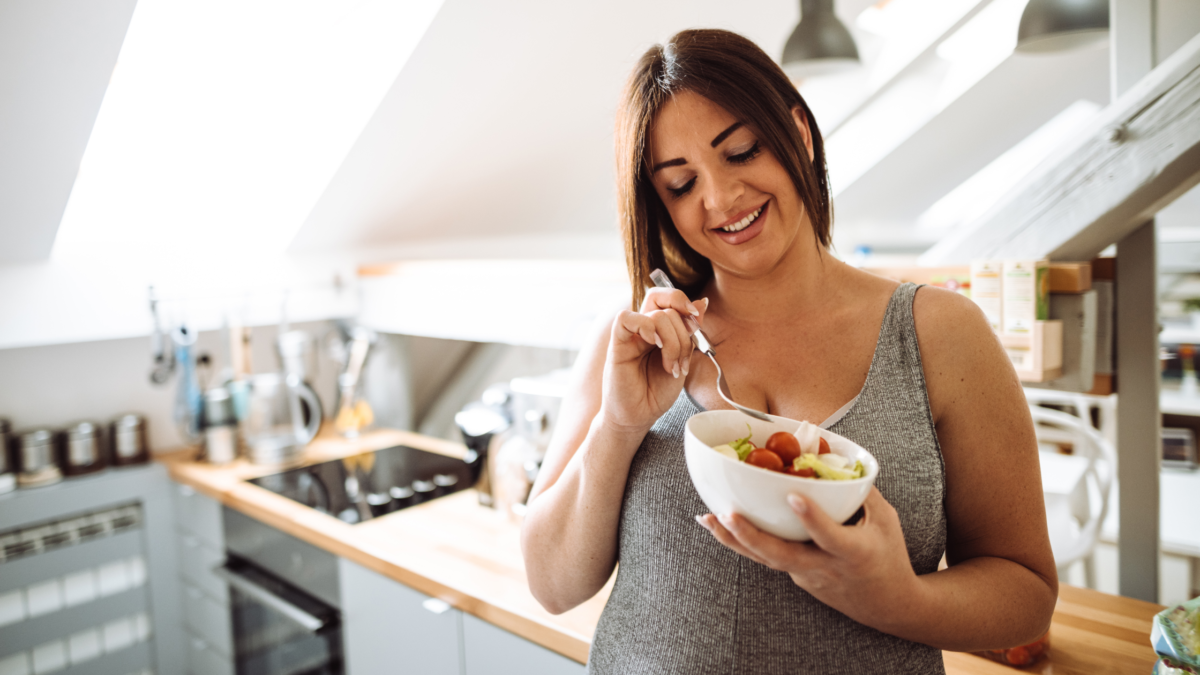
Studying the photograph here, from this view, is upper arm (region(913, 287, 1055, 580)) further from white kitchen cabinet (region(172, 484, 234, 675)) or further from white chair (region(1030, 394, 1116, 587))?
white kitchen cabinet (region(172, 484, 234, 675))

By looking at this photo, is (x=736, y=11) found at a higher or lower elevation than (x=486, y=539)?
higher

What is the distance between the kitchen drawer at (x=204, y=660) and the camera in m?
2.07

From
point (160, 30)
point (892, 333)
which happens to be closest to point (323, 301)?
point (160, 30)

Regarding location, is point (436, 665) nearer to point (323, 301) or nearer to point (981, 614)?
point (981, 614)

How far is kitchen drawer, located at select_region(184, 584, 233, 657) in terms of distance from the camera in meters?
2.03

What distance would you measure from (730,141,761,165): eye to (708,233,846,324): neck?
0.42 ft

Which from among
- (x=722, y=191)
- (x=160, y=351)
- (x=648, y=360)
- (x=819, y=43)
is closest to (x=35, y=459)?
(x=160, y=351)

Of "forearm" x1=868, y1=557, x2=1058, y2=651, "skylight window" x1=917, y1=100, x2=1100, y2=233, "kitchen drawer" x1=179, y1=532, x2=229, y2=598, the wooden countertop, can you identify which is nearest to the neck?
"forearm" x1=868, y1=557, x2=1058, y2=651

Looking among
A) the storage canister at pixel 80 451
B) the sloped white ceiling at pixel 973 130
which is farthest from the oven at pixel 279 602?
the sloped white ceiling at pixel 973 130

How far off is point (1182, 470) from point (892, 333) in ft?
8.84

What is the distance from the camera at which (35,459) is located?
2.07 m

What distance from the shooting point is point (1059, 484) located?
2342 millimetres

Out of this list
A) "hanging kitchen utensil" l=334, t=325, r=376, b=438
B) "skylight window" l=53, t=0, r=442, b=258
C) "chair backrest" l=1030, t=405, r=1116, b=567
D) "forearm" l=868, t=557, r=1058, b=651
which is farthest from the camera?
"hanging kitchen utensil" l=334, t=325, r=376, b=438

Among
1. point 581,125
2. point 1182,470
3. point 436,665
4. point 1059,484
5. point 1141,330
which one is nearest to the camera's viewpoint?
point 1141,330
